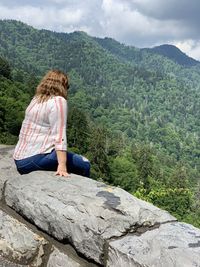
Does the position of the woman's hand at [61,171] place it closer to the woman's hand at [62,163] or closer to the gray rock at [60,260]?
the woman's hand at [62,163]

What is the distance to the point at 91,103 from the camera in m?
193

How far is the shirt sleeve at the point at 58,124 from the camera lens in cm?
444

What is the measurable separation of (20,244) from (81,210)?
1.92 feet

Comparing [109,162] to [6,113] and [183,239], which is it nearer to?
[6,113]

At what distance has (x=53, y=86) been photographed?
462 cm

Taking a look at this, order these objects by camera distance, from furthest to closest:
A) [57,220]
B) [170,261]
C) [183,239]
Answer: [57,220]
[183,239]
[170,261]

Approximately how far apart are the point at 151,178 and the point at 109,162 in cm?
1124

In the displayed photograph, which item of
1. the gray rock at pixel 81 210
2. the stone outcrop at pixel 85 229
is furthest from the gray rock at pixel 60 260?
the gray rock at pixel 81 210

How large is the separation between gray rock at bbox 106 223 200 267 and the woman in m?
1.50

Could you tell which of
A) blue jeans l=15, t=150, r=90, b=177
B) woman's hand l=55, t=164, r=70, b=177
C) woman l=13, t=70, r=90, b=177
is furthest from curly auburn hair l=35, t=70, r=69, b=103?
woman's hand l=55, t=164, r=70, b=177

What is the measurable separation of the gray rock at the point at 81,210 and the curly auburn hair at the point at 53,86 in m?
0.99

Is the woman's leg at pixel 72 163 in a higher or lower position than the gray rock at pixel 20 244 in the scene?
higher

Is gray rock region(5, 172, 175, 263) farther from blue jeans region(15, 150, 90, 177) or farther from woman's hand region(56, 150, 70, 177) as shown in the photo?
blue jeans region(15, 150, 90, 177)

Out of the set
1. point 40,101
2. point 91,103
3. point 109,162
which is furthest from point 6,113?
point 91,103
